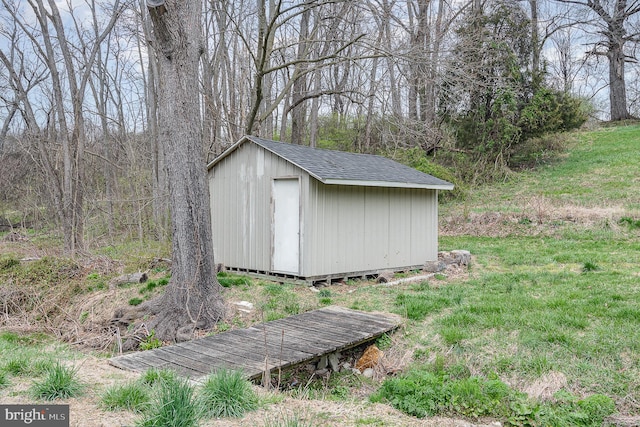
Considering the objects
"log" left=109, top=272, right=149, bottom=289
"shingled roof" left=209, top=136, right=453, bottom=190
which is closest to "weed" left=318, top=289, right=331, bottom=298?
"shingled roof" left=209, top=136, right=453, bottom=190

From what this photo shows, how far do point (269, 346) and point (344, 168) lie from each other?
4.58 m

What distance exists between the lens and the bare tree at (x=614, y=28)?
2048cm

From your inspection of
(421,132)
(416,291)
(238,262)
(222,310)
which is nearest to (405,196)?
(421,132)

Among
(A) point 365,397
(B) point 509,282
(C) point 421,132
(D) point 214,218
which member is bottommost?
(A) point 365,397

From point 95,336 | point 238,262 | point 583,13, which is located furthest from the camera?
point 583,13

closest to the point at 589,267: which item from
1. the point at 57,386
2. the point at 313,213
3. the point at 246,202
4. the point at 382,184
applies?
the point at 382,184

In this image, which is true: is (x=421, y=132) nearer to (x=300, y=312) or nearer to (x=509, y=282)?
(x=509, y=282)

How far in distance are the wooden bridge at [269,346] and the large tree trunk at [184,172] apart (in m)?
1.12

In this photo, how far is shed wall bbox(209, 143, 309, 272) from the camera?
28.1 feet

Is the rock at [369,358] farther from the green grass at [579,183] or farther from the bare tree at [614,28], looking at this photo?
the bare tree at [614,28]

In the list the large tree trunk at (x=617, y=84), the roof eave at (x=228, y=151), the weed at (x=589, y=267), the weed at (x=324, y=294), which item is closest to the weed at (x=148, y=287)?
the roof eave at (x=228, y=151)

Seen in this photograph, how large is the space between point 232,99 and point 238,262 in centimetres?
670

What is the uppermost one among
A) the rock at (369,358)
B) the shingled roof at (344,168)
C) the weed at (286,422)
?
the shingled roof at (344,168)

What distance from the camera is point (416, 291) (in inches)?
296
